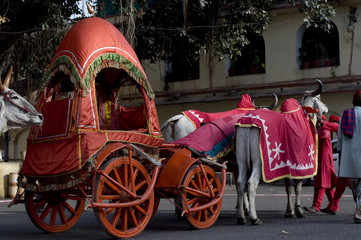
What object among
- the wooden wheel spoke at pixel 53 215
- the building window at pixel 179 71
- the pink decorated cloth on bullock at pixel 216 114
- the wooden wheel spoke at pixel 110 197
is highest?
the building window at pixel 179 71

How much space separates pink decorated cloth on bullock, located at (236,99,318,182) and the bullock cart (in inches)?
32.3

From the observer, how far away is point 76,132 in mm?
7906

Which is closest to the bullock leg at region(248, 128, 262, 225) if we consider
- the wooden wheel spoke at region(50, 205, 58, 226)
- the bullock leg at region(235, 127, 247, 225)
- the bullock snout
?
the bullock leg at region(235, 127, 247, 225)

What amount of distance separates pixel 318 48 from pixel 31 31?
11466 mm

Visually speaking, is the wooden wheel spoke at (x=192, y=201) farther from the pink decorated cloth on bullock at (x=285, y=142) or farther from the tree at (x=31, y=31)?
the tree at (x=31, y=31)

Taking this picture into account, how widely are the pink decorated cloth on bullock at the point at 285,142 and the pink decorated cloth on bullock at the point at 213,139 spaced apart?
1.28 ft

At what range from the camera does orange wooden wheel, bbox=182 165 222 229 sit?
8594 millimetres

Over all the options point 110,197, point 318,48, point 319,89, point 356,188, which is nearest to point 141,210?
point 110,197

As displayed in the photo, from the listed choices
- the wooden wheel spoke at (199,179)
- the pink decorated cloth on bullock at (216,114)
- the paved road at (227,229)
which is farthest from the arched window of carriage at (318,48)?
the wooden wheel spoke at (199,179)

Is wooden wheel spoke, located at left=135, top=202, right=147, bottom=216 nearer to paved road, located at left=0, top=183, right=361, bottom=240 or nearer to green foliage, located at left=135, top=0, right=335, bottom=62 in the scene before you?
paved road, located at left=0, top=183, right=361, bottom=240

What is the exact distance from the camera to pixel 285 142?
31.9ft

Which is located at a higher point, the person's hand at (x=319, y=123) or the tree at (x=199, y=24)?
the tree at (x=199, y=24)

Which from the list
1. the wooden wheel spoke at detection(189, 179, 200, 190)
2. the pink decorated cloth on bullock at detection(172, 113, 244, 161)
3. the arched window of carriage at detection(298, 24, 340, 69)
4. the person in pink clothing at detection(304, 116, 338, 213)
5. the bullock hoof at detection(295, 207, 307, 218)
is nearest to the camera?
the wooden wheel spoke at detection(189, 179, 200, 190)

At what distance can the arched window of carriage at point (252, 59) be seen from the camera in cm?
2441
